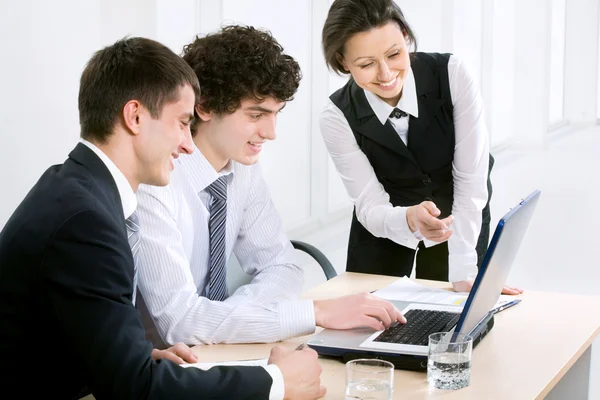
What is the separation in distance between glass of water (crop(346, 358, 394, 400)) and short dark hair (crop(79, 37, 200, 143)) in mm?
621

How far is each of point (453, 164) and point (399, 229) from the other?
34 cm

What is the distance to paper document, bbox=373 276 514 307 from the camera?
83.6 inches

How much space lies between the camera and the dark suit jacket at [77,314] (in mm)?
1387

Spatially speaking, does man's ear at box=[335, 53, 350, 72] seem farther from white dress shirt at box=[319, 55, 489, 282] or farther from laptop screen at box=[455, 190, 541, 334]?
laptop screen at box=[455, 190, 541, 334]

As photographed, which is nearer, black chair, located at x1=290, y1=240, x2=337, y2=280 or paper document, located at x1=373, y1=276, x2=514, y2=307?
paper document, located at x1=373, y1=276, x2=514, y2=307

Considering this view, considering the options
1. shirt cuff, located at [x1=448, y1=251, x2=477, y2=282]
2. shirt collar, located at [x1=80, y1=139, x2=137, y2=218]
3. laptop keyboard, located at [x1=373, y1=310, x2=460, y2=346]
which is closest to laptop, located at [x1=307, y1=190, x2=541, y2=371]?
laptop keyboard, located at [x1=373, y1=310, x2=460, y2=346]

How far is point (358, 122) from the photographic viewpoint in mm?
2705

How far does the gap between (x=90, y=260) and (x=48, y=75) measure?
1.35m

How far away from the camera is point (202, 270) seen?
2.23 m

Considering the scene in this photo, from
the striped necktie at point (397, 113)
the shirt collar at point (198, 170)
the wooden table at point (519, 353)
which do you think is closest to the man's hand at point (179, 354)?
the wooden table at point (519, 353)

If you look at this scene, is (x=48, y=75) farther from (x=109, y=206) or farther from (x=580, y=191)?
(x=580, y=191)

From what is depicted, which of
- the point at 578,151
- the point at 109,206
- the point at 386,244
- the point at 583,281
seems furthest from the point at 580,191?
the point at 109,206

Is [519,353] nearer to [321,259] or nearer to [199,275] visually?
[199,275]

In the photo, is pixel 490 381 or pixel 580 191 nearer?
pixel 490 381
